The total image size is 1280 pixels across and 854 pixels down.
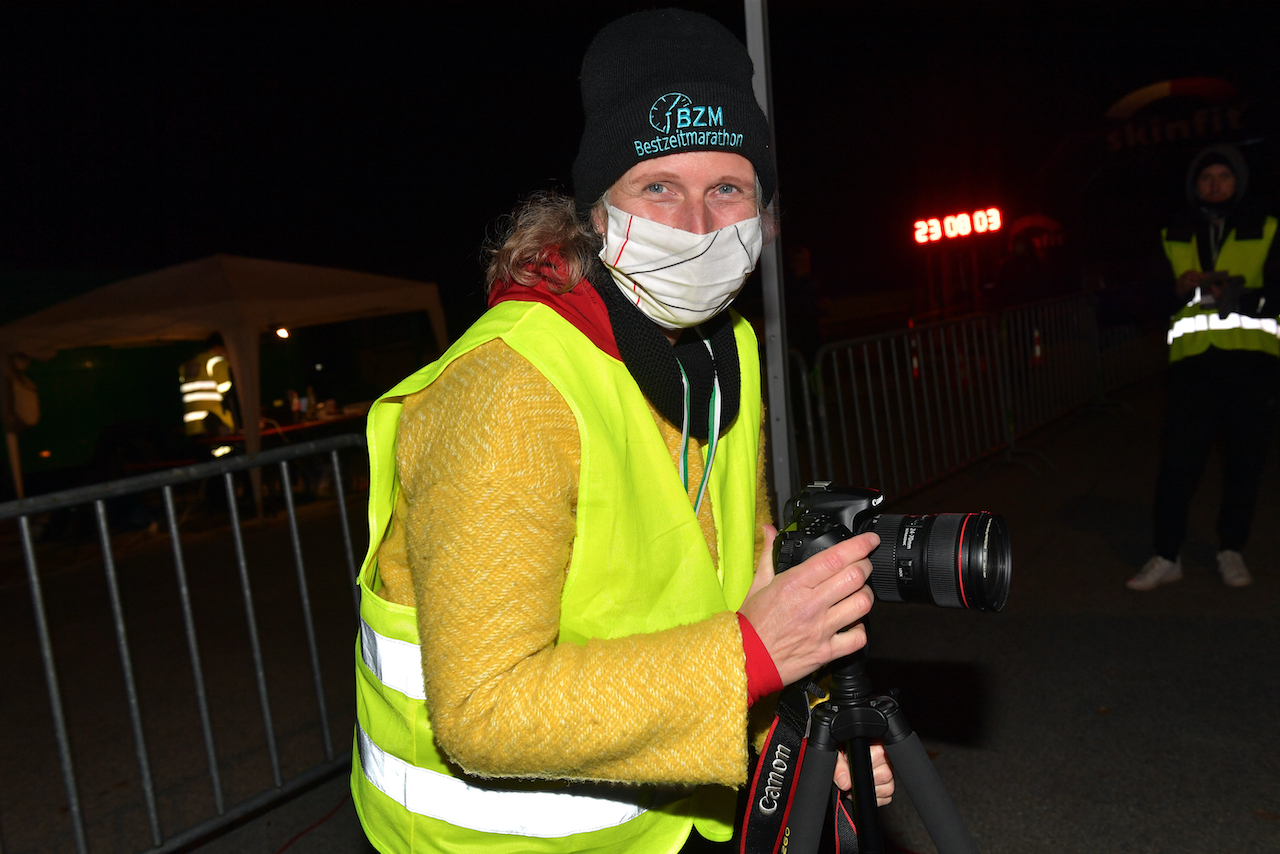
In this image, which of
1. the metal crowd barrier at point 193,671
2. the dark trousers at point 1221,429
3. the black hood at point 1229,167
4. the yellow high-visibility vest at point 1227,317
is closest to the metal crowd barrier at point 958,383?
the dark trousers at point 1221,429

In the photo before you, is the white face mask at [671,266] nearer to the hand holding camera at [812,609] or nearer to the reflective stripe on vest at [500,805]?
the hand holding camera at [812,609]

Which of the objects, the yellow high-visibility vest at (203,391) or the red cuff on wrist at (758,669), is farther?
the yellow high-visibility vest at (203,391)

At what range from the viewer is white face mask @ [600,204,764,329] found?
4.76ft

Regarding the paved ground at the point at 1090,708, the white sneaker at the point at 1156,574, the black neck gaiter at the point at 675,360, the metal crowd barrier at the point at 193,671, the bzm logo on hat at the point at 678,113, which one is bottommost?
the paved ground at the point at 1090,708

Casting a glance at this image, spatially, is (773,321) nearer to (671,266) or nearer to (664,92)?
(671,266)

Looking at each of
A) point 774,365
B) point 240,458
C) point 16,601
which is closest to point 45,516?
point 16,601

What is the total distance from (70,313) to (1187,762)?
10072mm

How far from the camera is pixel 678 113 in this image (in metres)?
1.36

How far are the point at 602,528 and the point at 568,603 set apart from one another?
0.33 feet

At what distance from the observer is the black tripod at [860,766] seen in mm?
1396

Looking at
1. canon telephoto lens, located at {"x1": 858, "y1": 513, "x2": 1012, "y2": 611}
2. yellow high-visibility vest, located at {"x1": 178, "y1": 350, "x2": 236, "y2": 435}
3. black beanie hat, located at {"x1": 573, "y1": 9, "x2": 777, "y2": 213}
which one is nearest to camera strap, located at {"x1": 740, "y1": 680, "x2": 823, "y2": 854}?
canon telephoto lens, located at {"x1": 858, "y1": 513, "x2": 1012, "y2": 611}

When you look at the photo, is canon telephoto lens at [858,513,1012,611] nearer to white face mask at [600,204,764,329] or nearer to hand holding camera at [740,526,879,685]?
hand holding camera at [740,526,879,685]

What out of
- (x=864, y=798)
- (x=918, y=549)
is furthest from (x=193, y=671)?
(x=918, y=549)

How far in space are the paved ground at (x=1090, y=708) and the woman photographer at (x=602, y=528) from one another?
181 cm
